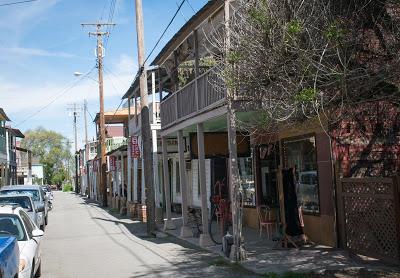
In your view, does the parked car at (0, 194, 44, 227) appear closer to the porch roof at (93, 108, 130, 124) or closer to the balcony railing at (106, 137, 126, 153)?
the porch roof at (93, 108, 130, 124)

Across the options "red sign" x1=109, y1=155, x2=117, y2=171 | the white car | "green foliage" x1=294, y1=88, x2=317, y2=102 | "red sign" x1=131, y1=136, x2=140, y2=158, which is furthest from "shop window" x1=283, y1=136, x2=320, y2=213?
"red sign" x1=109, y1=155, x2=117, y2=171

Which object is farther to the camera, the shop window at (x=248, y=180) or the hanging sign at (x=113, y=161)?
the hanging sign at (x=113, y=161)

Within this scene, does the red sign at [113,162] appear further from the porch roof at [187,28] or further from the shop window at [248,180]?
the shop window at [248,180]

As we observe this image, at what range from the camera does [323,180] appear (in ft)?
42.7

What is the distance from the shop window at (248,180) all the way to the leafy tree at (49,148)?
111205 millimetres

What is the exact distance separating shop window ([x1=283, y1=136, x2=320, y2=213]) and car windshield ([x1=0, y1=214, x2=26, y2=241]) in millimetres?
6942

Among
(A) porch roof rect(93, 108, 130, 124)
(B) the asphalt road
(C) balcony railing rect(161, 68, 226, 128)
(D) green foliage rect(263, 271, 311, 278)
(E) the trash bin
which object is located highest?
(A) porch roof rect(93, 108, 130, 124)

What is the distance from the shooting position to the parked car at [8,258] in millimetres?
6195

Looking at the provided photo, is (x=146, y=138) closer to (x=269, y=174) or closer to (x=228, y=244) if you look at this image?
(x=269, y=174)

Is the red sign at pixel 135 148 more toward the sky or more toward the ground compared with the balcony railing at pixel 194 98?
more toward the ground

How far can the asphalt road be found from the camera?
436 inches

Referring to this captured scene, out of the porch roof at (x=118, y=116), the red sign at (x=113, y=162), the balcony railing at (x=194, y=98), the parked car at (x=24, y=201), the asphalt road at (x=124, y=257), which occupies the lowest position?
the asphalt road at (x=124, y=257)

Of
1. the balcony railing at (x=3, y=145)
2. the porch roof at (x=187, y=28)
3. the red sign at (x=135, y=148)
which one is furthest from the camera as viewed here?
the balcony railing at (x=3, y=145)

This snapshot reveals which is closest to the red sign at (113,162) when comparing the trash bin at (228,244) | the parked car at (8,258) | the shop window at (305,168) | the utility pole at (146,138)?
the utility pole at (146,138)
